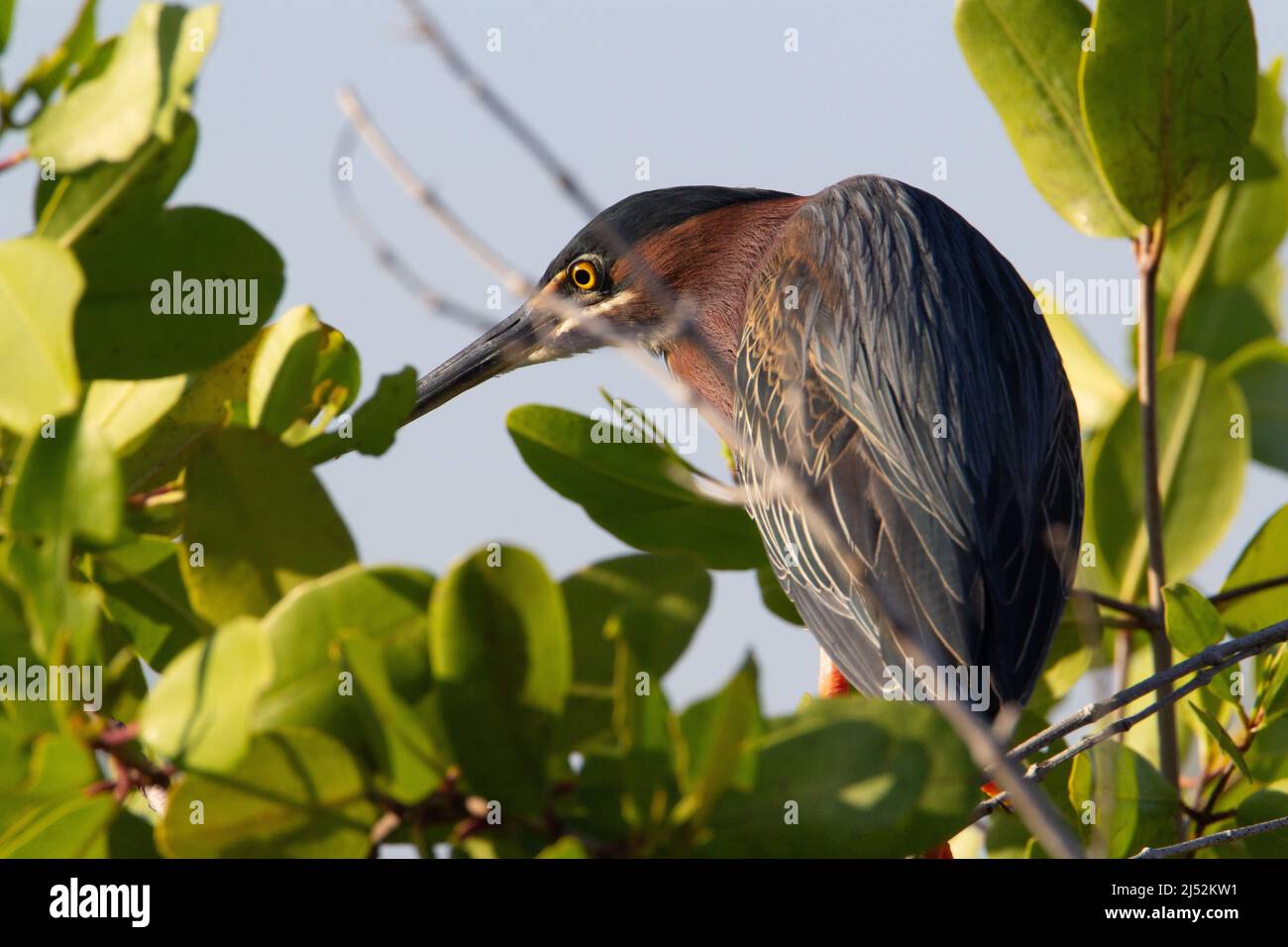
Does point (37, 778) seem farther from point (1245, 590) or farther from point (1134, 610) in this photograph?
point (1245, 590)

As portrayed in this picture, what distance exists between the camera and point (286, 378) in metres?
1.98

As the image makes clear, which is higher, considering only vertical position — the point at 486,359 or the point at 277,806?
the point at 486,359

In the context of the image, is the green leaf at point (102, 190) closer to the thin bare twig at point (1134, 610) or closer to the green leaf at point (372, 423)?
the green leaf at point (372, 423)

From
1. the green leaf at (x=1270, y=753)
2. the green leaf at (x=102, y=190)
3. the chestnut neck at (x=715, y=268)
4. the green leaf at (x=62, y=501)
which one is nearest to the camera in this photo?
the green leaf at (x=62, y=501)

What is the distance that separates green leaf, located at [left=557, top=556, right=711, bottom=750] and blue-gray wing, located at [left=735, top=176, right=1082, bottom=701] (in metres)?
1.13

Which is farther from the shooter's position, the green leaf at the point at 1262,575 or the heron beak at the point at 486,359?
the heron beak at the point at 486,359

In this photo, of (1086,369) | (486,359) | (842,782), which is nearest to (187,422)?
(842,782)

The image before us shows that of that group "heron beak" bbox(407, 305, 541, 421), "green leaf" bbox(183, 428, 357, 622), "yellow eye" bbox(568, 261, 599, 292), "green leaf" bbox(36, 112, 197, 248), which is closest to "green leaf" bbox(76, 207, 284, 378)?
"green leaf" bbox(36, 112, 197, 248)

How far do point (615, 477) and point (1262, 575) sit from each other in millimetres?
1359

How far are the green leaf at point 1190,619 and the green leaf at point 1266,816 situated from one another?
0.28 metres

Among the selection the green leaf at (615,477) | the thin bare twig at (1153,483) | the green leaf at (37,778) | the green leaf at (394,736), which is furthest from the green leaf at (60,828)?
the thin bare twig at (1153,483)

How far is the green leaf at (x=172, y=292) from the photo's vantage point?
1.78 m

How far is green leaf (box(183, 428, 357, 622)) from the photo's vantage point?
165 centimetres

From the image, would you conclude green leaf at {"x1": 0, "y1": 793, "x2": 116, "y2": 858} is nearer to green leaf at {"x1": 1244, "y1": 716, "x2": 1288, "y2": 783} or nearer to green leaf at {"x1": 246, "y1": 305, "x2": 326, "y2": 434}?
green leaf at {"x1": 246, "y1": 305, "x2": 326, "y2": 434}
